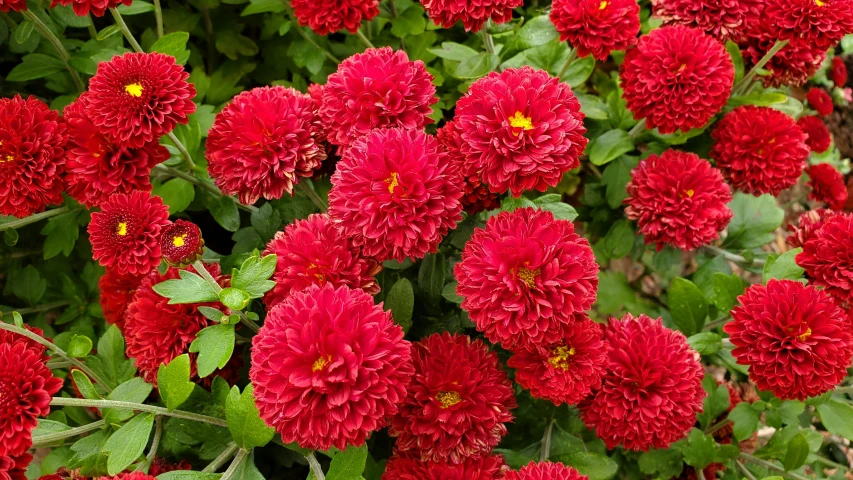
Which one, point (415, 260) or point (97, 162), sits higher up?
point (97, 162)

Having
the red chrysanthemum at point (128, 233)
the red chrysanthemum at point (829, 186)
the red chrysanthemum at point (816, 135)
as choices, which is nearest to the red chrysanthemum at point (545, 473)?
the red chrysanthemum at point (128, 233)

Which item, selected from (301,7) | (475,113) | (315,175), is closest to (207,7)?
(301,7)

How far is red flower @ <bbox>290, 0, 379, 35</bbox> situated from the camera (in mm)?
1929

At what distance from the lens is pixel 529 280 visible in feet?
4.43

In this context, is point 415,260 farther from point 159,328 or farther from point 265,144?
point 159,328

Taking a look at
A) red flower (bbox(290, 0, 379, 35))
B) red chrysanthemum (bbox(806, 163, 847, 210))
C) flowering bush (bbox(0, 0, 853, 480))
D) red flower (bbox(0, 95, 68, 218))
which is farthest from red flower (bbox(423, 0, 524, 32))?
red chrysanthemum (bbox(806, 163, 847, 210))

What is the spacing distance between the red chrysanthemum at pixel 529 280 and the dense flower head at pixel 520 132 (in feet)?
0.38

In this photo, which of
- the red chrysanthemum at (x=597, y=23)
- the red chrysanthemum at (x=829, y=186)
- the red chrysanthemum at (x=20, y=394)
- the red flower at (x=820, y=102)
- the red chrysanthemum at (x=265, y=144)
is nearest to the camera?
the red chrysanthemum at (x=20, y=394)

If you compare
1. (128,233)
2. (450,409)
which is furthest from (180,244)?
(450,409)

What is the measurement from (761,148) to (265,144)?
1684 millimetres

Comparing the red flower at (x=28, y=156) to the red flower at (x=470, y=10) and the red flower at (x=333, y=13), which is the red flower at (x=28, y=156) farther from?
the red flower at (x=470, y=10)

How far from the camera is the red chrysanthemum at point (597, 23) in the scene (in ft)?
5.94

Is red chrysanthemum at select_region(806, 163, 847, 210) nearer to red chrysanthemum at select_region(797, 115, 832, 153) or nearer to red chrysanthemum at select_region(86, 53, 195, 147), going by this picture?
red chrysanthemum at select_region(797, 115, 832, 153)

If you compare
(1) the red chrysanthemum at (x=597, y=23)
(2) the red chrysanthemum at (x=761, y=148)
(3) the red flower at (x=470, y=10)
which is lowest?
(2) the red chrysanthemum at (x=761, y=148)
